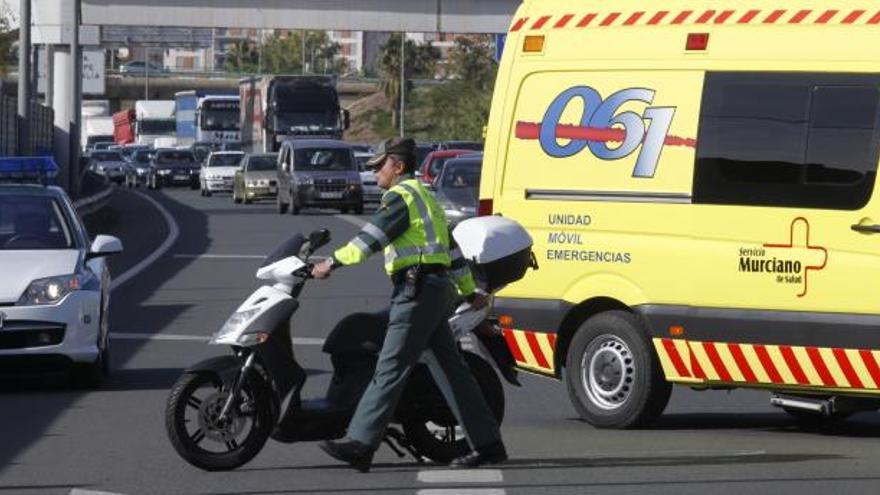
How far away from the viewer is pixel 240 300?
25406mm

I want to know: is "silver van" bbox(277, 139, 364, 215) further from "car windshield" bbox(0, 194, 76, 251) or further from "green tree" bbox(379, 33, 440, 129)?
"green tree" bbox(379, 33, 440, 129)

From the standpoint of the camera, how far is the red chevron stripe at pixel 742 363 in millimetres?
12711

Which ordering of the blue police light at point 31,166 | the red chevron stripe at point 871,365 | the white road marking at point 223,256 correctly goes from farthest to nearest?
the white road marking at point 223,256 < the blue police light at point 31,166 < the red chevron stripe at point 871,365

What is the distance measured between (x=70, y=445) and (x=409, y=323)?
8.44ft

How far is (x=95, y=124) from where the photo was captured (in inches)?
6033

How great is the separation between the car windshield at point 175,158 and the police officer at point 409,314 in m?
72.8

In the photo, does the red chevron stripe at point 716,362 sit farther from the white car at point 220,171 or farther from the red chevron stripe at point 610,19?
the white car at point 220,171

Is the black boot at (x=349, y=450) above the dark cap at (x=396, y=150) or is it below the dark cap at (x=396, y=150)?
below

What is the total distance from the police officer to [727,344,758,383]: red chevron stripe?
2.09 m

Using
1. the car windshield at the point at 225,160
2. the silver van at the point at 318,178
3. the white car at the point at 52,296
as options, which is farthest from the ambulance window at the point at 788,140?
the car windshield at the point at 225,160

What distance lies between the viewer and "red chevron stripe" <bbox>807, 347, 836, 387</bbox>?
40.7ft

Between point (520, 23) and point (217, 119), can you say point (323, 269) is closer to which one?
point (520, 23)

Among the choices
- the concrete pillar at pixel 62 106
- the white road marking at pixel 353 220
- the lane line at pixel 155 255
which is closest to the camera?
the lane line at pixel 155 255

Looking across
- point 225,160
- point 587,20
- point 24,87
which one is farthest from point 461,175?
point 225,160
